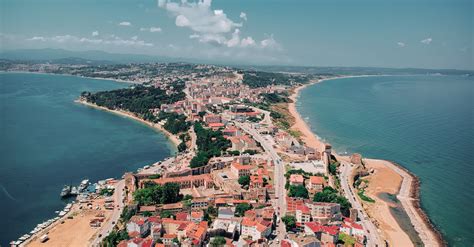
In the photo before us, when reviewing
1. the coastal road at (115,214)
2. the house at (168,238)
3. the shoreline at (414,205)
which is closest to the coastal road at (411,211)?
the shoreline at (414,205)

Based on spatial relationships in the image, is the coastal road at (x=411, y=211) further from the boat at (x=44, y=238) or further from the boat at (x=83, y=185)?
the boat at (x=83, y=185)

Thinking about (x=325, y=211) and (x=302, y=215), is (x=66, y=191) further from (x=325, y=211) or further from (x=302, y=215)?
(x=325, y=211)

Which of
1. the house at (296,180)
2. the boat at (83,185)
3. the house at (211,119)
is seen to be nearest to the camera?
the house at (296,180)

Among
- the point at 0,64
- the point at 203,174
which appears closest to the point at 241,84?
the point at 203,174

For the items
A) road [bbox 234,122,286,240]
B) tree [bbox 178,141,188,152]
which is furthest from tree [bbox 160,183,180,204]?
tree [bbox 178,141,188,152]

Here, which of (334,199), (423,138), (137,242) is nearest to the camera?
(137,242)

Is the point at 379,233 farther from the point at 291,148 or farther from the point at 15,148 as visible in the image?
the point at 15,148

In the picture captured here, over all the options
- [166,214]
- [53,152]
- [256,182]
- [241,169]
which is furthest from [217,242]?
[53,152]
